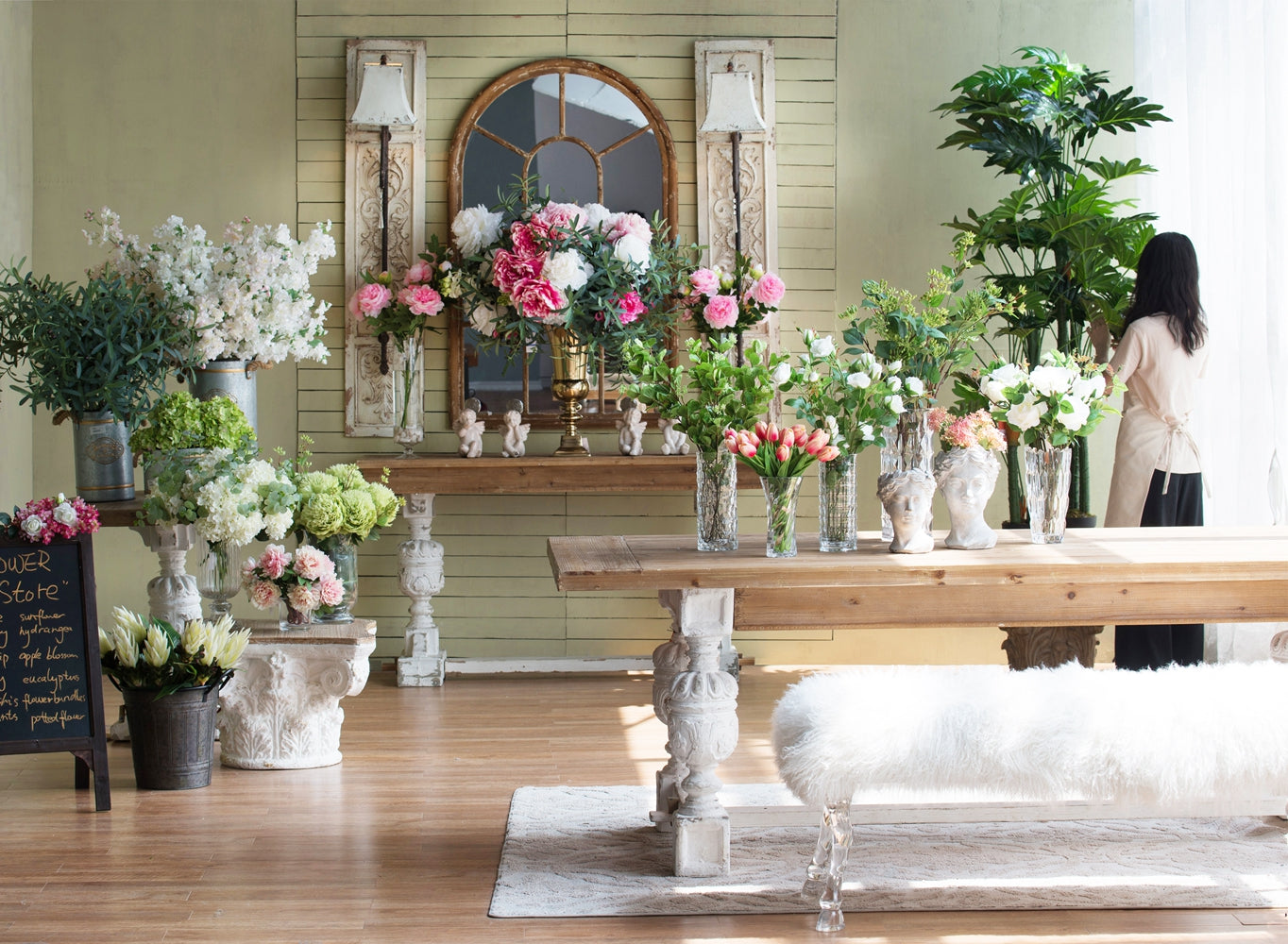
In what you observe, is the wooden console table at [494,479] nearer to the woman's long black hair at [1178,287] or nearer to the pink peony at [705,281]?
the pink peony at [705,281]

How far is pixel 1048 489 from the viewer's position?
3391mm

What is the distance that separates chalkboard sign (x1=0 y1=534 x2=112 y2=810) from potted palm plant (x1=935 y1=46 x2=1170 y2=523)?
3.43m

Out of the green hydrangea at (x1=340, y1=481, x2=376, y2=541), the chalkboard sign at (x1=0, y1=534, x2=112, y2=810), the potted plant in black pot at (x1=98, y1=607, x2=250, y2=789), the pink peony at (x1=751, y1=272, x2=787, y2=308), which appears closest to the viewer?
the chalkboard sign at (x1=0, y1=534, x2=112, y2=810)

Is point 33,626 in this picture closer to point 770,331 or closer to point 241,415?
point 241,415

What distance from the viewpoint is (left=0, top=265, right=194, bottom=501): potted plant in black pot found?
425 centimetres

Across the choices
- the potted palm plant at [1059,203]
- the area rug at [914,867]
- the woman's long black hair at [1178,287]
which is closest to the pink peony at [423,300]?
the potted palm plant at [1059,203]

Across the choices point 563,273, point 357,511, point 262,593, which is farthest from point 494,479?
point 262,593

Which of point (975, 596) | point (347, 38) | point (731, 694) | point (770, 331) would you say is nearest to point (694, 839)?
point (731, 694)

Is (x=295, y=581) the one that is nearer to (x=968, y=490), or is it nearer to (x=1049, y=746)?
(x=968, y=490)

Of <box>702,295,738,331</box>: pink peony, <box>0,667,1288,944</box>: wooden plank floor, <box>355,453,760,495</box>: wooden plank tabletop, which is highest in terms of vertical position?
<box>702,295,738,331</box>: pink peony

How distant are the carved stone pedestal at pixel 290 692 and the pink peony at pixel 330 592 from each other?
88 millimetres

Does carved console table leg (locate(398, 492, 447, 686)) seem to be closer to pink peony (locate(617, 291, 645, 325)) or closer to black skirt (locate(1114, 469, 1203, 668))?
pink peony (locate(617, 291, 645, 325))

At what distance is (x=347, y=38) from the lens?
592 centimetres

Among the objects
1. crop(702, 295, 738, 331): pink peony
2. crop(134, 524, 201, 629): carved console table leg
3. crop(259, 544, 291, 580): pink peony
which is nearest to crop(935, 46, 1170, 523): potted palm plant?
crop(702, 295, 738, 331): pink peony
